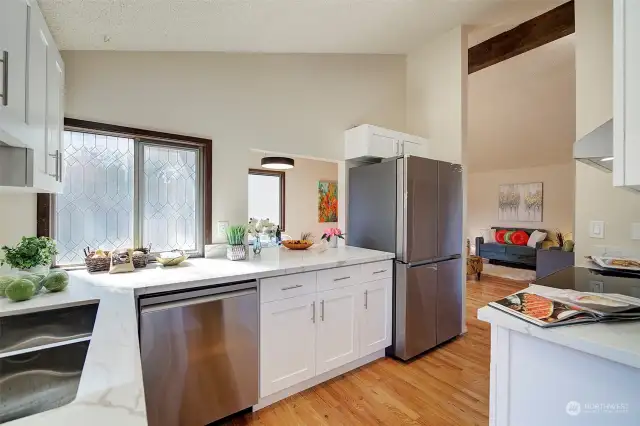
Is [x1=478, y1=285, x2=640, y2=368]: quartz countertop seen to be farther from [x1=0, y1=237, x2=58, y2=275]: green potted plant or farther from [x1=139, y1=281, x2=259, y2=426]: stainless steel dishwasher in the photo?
[x1=0, y1=237, x2=58, y2=275]: green potted plant

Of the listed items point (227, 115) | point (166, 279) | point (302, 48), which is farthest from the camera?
point (302, 48)

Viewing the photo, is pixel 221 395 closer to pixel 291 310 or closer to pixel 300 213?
pixel 291 310

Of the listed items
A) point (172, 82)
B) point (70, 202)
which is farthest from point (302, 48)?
point (70, 202)

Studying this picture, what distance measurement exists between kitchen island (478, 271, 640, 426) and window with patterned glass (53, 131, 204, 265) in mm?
1973

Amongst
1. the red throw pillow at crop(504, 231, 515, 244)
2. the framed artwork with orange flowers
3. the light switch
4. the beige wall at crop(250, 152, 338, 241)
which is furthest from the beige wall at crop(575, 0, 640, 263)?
the red throw pillow at crop(504, 231, 515, 244)

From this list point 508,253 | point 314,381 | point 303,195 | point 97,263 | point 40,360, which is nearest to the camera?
point 40,360

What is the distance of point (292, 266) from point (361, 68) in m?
2.33

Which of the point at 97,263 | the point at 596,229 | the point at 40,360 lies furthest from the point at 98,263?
the point at 596,229

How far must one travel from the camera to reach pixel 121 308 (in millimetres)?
1139

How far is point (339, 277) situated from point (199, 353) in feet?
3.34

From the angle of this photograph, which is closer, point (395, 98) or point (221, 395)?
point (221, 395)

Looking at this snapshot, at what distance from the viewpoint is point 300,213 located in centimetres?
550

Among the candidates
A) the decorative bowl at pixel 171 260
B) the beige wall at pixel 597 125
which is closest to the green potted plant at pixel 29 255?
the decorative bowl at pixel 171 260

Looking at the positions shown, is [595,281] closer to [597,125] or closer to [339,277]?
[597,125]
